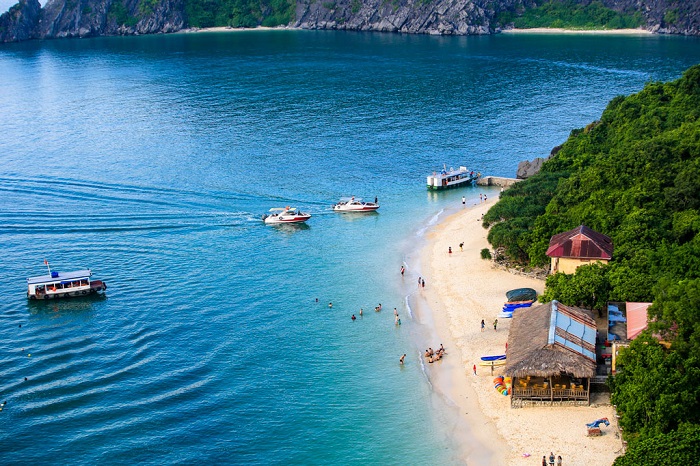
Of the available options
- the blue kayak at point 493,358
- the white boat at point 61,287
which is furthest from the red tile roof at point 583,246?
the white boat at point 61,287

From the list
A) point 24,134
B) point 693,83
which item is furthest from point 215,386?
point 24,134

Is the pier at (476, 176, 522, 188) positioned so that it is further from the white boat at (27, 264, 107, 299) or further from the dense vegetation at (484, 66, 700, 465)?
the white boat at (27, 264, 107, 299)

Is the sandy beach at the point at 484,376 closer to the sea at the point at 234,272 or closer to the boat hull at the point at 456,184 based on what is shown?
the sea at the point at 234,272

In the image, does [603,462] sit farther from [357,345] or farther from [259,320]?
[259,320]

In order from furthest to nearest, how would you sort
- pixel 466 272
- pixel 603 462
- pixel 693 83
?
1. pixel 693 83
2. pixel 466 272
3. pixel 603 462

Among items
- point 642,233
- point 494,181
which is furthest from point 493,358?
point 494,181

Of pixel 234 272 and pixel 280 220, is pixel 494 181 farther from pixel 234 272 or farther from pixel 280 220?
pixel 234 272

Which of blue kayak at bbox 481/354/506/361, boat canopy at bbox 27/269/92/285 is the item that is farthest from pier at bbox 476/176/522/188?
boat canopy at bbox 27/269/92/285
